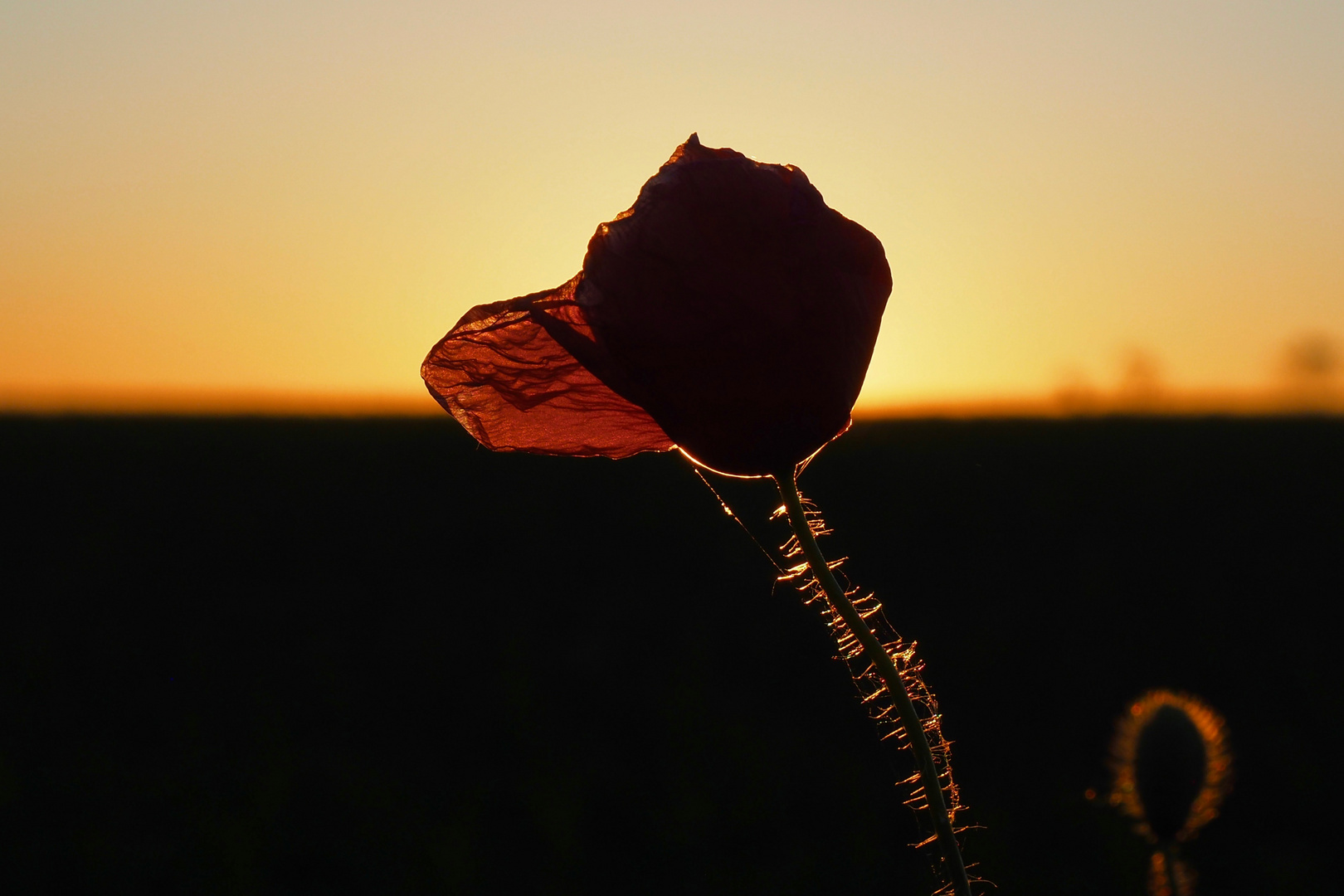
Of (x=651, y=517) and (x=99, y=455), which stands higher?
(x=99, y=455)

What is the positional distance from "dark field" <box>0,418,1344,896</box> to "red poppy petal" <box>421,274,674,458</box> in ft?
11.6

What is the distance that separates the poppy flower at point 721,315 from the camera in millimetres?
584

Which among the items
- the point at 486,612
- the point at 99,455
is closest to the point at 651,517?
the point at 486,612

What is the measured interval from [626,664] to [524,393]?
6.13m

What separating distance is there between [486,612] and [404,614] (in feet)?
1.83

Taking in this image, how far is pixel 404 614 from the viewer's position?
7539mm

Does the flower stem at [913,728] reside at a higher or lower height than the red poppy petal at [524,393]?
lower

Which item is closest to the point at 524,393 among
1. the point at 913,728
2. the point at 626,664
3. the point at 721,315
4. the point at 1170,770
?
the point at 721,315

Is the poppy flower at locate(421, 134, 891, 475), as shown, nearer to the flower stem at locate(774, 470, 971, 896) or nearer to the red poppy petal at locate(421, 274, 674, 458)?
the red poppy petal at locate(421, 274, 674, 458)

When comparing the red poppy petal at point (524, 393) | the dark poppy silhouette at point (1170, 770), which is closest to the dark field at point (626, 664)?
the dark poppy silhouette at point (1170, 770)

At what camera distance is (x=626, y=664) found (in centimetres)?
667

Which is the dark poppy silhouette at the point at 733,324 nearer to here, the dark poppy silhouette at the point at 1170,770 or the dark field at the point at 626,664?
the dark poppy silhouette at the point at 1170,770

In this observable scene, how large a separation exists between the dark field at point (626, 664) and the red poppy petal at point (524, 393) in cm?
354

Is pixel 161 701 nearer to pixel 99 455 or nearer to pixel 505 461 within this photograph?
pixel 505 461
